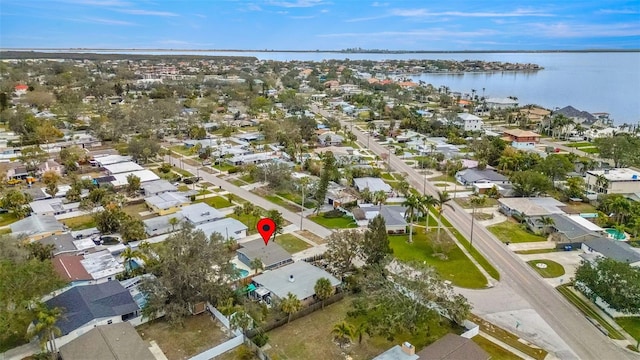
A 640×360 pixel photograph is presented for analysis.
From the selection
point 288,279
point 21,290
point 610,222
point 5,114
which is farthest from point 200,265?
point 5,114

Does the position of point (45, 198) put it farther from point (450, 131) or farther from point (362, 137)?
point (450, 131)

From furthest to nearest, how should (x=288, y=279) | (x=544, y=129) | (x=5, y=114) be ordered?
(x=544, y=129) < (x=5, y=114) < (x=288, y=279)

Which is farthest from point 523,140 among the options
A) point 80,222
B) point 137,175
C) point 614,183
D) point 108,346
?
point 108,346

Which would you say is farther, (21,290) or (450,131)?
(450,131)

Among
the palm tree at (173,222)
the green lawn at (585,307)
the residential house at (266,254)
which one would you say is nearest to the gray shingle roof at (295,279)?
the residential house at (266,254)

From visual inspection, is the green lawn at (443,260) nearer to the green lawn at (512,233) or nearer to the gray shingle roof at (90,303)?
the green lawn at (512,233)
